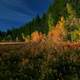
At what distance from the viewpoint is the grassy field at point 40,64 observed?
1727cm

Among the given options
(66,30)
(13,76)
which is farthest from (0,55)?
(66,30)

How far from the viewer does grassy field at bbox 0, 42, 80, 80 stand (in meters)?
17.3

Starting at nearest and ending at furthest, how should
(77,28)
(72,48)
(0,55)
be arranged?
(0,55)
(72,48)
(77,28)

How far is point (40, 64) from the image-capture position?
18875 mm

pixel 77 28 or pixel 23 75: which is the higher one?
pixel 77 28

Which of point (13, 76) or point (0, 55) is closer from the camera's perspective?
point (13, 76)

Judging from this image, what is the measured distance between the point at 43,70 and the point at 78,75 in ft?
6.66

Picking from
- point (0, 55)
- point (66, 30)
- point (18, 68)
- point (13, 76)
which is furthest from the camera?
point (66, 30)

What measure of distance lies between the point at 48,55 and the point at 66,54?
4.98 feet

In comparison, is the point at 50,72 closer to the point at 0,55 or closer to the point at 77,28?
the point at 0,55

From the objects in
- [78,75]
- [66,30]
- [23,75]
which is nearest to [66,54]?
[78,75]

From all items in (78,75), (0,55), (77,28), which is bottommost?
(78,75)

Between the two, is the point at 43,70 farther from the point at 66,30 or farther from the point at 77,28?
the point at 66,30

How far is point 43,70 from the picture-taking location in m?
17.9
